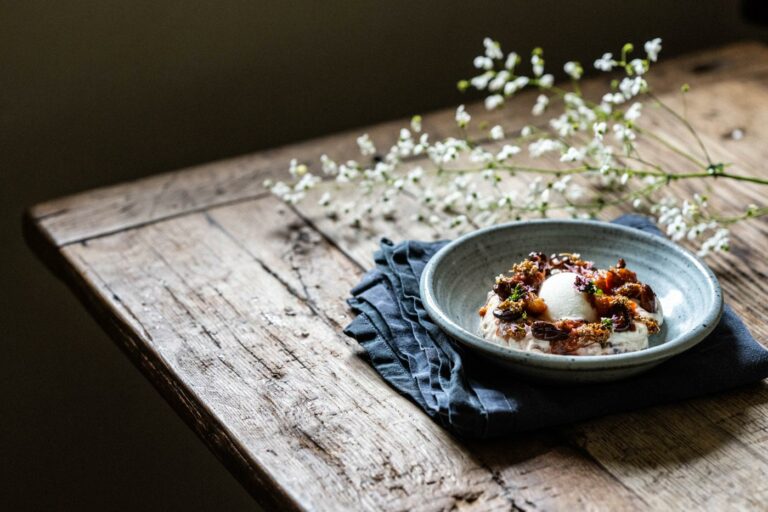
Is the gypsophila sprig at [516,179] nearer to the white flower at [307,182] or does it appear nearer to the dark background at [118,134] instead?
the white flower at [307,182]

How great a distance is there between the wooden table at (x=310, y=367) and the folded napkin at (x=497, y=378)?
0.02 meters

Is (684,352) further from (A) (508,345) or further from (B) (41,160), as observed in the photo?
(B) (41,160)

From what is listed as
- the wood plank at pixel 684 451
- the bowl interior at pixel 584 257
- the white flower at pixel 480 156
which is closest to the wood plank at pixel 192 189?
the white flower at pixel 480 156

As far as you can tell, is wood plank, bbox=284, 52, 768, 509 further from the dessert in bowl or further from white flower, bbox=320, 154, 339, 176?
white flower, bbox=320, 154, 339, 176

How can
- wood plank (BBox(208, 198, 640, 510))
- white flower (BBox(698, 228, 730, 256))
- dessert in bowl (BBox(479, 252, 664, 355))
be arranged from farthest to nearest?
1. white flower (BBox(698, 228, 730, 256))
2. dessert in bowl (BBox(479, 252, 664, 355))
3. wood plank (BBox(208, 198, 640, 510))

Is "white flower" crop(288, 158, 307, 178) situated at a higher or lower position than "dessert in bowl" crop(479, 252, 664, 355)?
lower

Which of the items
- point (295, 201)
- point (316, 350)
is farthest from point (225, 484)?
point (316, 350)

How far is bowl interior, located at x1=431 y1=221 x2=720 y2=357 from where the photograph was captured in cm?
106

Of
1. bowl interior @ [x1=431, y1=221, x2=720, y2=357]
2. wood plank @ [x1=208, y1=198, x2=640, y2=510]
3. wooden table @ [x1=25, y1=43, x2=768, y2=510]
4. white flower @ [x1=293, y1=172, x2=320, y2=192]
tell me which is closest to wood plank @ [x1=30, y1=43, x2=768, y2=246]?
wooden table @ [x1=25, y1=43, x2=768, y2=510]

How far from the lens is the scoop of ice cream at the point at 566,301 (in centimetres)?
99

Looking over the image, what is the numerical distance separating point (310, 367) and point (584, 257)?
14.8 inches

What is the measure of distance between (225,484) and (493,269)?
0.94m

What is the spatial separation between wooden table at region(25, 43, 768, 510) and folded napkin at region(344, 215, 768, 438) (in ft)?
0.06

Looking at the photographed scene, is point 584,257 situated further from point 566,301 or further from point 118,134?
point 118,134
